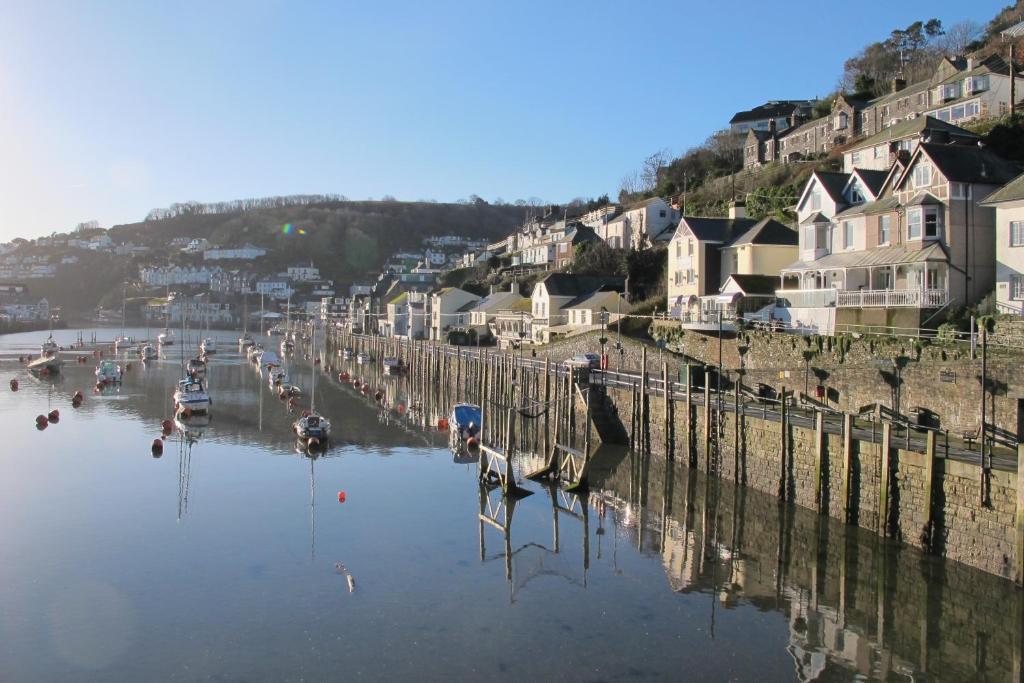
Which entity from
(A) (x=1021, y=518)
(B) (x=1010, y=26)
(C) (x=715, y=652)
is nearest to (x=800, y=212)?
(A) (x=1021, y=518)

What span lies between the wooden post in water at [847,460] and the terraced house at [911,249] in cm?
1197

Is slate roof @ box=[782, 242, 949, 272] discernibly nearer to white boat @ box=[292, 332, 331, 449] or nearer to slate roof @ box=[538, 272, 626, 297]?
slate roof @ box=[538, 272, 626, 297]

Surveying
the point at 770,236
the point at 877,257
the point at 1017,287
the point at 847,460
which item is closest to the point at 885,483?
the point at 847,460

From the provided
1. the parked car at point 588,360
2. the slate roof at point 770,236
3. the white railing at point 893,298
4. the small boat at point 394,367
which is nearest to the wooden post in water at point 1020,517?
the white railing at point 893,298

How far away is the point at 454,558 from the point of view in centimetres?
2283

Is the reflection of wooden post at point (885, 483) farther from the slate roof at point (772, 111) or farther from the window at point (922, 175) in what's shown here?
the slate roof at point (772, 111)

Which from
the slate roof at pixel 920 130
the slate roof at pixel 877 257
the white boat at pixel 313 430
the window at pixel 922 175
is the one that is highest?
the slate roof at pixel 920 130

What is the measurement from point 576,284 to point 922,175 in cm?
3375

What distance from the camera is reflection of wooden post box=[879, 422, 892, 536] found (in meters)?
21.6

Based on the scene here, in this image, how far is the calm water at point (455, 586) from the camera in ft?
53.5

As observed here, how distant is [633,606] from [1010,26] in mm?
78110

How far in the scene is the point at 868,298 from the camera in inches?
1401

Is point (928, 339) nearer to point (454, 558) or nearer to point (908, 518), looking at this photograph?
point (908, 518)

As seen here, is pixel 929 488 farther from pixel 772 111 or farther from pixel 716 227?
pixel 772 111
